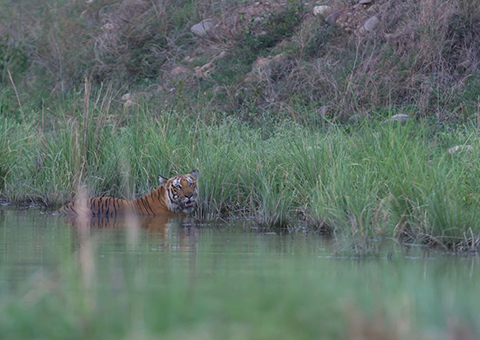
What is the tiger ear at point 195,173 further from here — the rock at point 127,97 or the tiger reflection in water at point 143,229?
the rock at point 127,97

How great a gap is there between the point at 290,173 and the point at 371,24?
28.1 feet

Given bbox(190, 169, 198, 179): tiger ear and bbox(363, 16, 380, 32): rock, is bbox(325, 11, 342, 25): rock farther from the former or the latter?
bbox(190, 169, 198, 179): tiger ear

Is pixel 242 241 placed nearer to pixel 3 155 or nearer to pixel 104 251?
pixel 104 251

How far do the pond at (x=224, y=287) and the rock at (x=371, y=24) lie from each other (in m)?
9.35

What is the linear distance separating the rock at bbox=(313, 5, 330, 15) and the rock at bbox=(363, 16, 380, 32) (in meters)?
1.22

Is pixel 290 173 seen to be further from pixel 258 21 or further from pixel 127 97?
pixel 258 21

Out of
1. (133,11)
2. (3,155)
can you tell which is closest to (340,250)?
(3,155)

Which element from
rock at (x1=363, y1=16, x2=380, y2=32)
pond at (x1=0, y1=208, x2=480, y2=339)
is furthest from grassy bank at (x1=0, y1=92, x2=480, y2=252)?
rock at (x1=363, y1=16, x2=380, y2=32)

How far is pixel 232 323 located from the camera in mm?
3672

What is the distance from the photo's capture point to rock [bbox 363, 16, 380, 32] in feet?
54.6

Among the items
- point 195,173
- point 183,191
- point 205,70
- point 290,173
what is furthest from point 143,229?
point 205,70

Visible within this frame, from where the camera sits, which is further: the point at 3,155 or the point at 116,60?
the point at 116,60

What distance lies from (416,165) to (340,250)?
1.24 metres

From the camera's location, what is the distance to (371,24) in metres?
16.7
